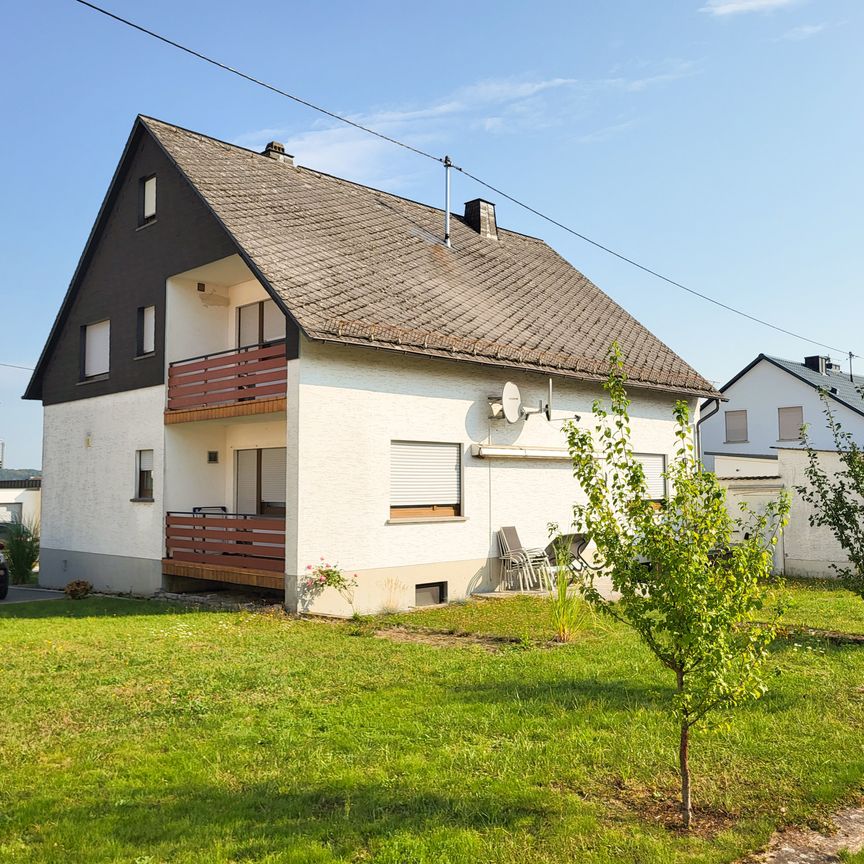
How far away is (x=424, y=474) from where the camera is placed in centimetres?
1443

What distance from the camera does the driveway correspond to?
56.3 feet

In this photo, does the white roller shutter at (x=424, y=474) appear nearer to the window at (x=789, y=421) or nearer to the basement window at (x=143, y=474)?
the basement window at (x=143, y=474)

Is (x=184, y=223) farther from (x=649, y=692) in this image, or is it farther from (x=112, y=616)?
(x=649, y=692)

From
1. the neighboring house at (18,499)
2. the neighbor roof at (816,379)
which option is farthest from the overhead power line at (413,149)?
the neighboring house at (18,499)

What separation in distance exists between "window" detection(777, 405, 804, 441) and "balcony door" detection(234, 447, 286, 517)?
25027mm

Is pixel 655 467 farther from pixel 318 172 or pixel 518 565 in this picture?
pixel 318 172

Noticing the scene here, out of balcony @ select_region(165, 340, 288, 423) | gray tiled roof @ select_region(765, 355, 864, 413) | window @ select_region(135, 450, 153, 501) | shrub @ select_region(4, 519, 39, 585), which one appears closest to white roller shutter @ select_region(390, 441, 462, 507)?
balcony @ select_region(165, 340, 288, 423)

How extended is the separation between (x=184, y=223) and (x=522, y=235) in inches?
433

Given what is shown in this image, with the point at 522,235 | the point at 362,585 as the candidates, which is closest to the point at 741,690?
the point at 362,585

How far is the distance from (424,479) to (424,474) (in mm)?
87

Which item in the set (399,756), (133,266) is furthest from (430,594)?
(133,266)

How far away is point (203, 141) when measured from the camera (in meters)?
17.9

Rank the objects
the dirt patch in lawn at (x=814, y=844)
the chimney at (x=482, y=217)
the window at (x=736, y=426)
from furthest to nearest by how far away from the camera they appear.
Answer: the window at (x=736, y=426) < the chimney at (x=482, y=217) < the dirt patch in lawn at (x=814, y=844)

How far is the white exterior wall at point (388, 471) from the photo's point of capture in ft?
42.1
